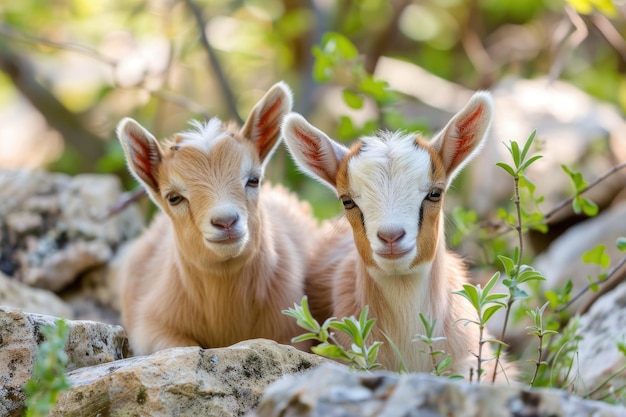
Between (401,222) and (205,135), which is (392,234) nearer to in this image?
(401,222)

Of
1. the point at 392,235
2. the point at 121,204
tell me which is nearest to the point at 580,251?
the point at 392,235

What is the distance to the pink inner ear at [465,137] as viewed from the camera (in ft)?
17.0

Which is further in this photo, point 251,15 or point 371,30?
point 371,30

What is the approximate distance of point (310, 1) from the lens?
10.8 meters

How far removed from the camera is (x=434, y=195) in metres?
5.00

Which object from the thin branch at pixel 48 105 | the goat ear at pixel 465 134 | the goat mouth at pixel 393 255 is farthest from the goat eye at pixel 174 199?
the thin branch at pixel 48 105

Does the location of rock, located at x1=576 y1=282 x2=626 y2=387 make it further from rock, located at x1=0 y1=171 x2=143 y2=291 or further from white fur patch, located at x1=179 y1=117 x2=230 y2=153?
rock, located at x1=0 y1=171 x2=143 y2=291

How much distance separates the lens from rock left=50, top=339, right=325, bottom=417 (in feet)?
13.2

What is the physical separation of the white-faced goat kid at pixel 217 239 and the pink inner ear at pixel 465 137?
132cm

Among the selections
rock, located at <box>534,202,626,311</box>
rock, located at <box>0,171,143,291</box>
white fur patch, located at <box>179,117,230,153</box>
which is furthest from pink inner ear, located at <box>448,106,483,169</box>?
rock, located at <box>0,171,143,291</box>

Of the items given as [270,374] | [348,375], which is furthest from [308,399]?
[270,374]

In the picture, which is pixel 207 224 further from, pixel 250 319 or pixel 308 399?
pixel 308 399

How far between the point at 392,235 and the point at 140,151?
6.75 feet

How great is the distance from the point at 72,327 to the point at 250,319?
161 centimetres
